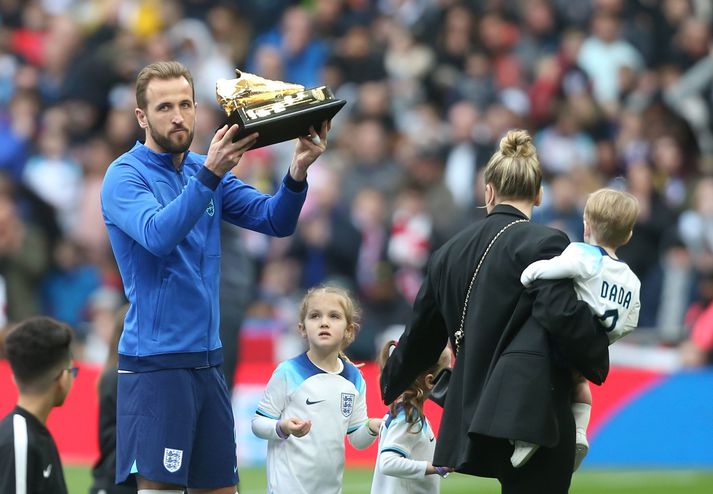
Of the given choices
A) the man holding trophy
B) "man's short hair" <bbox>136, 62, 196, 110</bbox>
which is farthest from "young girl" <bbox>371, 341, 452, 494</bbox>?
"man's short hair" <bbox>136, 62, 196, 110</bbox>

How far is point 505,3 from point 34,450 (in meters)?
13.4

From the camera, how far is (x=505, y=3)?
60.0 feet

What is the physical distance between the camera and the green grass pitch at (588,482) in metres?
11.1

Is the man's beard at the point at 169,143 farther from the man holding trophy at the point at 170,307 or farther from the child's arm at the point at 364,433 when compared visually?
the child's arm at the point at 364,433

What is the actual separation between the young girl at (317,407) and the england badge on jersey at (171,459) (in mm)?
637

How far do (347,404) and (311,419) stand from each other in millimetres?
213

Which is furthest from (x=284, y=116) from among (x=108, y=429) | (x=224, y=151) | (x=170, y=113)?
(x=108, y=429)

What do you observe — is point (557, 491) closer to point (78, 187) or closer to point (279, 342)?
point (279, 342)

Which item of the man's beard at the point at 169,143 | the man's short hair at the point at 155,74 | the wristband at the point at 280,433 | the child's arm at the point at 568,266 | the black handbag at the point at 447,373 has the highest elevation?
the man's short hair at the point at 155,74

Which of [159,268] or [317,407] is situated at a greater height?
[159,268]

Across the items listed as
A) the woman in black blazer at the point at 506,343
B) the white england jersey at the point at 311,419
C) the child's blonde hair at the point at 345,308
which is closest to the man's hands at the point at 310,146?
the woman in black blazer at the point at 506,343

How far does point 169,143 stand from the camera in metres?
6.18

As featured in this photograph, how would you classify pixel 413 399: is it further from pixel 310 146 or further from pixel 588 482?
pixel 588 482

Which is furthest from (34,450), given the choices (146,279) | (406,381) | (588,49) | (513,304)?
(588,49)
